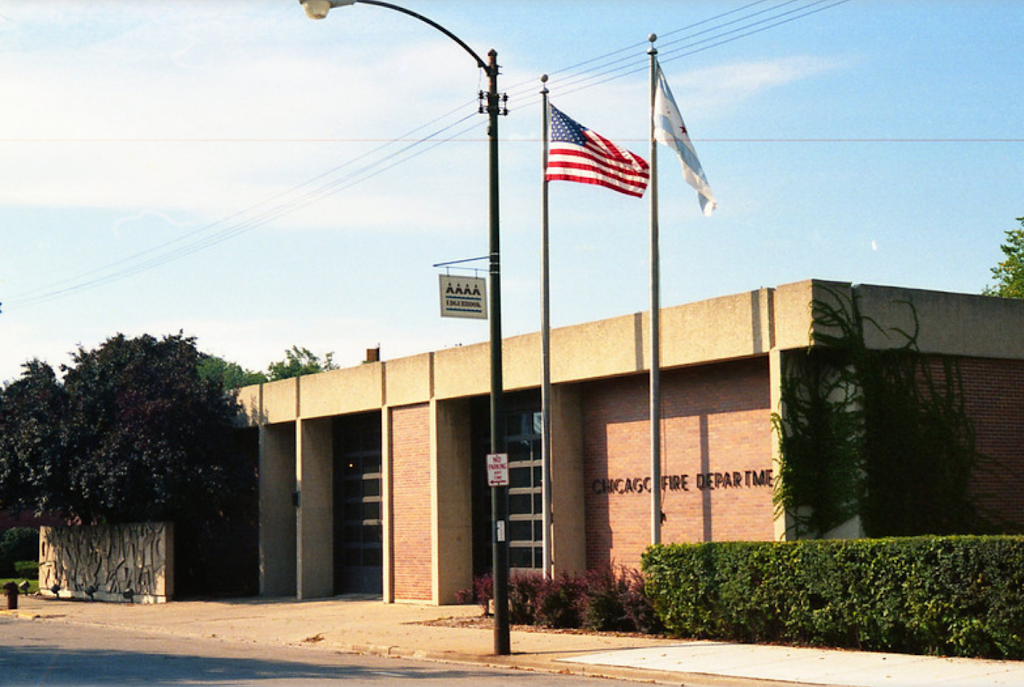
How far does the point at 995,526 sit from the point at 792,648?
6102 mm

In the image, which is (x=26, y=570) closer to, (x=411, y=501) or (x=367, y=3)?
(x=411, y=501)

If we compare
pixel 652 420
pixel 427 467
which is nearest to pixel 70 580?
pixel 427 467

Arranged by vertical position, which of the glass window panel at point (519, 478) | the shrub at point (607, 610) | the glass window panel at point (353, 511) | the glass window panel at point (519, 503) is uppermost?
the glass window panel at point (519, 478)

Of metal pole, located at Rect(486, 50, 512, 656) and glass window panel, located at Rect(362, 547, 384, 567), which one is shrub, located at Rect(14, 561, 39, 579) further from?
metal pole, located at Rect(486, 50, 512, 656)

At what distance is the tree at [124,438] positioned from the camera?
112ft

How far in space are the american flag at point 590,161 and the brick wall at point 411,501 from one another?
31.2ft

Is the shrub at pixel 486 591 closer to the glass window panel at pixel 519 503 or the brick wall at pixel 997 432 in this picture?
the glass window panel at pixel 519 503

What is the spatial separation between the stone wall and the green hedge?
18.6 m

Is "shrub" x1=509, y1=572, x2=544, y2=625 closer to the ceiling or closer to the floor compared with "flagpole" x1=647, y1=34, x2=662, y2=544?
closer to the floor

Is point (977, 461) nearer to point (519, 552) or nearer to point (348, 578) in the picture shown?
point (519, 552)

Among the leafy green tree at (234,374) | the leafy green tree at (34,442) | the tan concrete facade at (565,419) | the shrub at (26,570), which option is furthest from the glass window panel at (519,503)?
the leafy green tree at (234,374)

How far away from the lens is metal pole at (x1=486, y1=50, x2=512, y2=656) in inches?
759

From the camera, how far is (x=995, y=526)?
22516 mm

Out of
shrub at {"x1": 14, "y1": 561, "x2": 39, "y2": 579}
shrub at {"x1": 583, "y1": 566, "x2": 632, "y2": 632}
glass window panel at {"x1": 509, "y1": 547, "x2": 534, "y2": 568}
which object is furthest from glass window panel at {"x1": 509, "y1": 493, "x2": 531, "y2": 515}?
shrub at {"x1": 14, "y1": 561, "x2": 39, "y2": 579}
